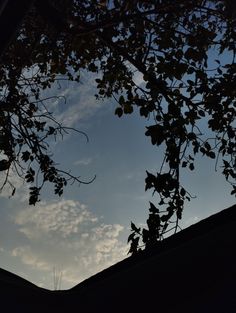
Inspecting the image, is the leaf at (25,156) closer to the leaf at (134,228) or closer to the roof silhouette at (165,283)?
the leaf at (134,228)

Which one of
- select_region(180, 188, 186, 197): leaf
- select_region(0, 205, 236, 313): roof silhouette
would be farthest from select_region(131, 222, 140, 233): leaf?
select_region(0, 205, 236, 313): roof silhouette

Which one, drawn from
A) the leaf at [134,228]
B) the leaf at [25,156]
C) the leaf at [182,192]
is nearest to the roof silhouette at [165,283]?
the leaf at [134,228]

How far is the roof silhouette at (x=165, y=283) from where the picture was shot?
8.71 ft

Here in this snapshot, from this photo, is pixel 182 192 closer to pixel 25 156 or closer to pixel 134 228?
pixel 134 228

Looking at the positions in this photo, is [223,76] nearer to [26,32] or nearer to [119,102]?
[119,102]

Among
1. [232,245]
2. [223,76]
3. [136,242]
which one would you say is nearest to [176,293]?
[232,245]

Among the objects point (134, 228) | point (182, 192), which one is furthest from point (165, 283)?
point (182, 192)

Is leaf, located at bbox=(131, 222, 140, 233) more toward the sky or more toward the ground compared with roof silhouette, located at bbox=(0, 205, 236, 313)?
more toward the sky

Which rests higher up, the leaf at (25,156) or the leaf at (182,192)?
the leaf at (25,156)

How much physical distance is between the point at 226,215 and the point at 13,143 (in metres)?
6.14

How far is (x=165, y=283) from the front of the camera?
295cm

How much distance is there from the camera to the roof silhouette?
8.71ft

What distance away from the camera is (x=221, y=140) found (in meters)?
7.13

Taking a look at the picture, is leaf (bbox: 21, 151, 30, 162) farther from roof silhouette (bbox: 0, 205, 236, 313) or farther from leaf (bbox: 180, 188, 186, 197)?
roof silhouette (bbox: 0, 205, 236, 313)
